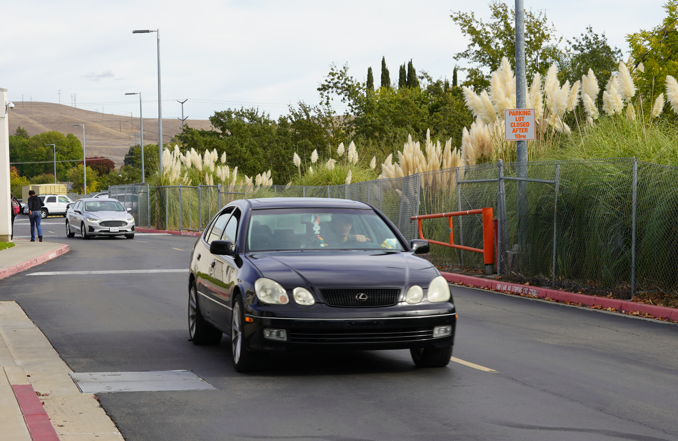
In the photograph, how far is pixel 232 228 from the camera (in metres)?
9.05

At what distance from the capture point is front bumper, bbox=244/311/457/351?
7.22m

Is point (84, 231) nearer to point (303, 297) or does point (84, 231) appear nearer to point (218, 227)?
point (218, 227)

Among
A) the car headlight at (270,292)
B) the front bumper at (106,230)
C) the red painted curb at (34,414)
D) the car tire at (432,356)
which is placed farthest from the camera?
the front bumper at (106,230)

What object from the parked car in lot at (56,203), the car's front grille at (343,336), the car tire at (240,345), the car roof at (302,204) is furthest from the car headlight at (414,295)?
the parked car in lot at (56,203)

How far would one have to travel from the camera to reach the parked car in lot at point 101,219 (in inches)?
1324

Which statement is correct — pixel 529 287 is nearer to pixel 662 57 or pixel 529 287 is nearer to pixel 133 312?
pixel 133 312

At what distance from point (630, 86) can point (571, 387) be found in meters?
11.0

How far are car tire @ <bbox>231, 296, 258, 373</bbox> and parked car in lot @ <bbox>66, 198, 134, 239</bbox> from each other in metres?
26.7

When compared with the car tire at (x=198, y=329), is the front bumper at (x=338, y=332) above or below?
above

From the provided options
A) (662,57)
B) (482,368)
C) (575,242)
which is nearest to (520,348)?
(482,368)

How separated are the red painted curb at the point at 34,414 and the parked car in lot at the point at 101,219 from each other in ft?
89.3

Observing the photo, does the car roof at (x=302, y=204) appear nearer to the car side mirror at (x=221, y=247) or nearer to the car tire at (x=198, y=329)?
the car side mirror at (x=221, y=247)

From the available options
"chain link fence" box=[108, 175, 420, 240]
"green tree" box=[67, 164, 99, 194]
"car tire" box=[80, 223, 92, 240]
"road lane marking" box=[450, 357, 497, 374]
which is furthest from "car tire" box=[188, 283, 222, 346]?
"green tree" box=[67, 164, 99, 194]

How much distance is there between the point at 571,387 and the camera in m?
7.27
